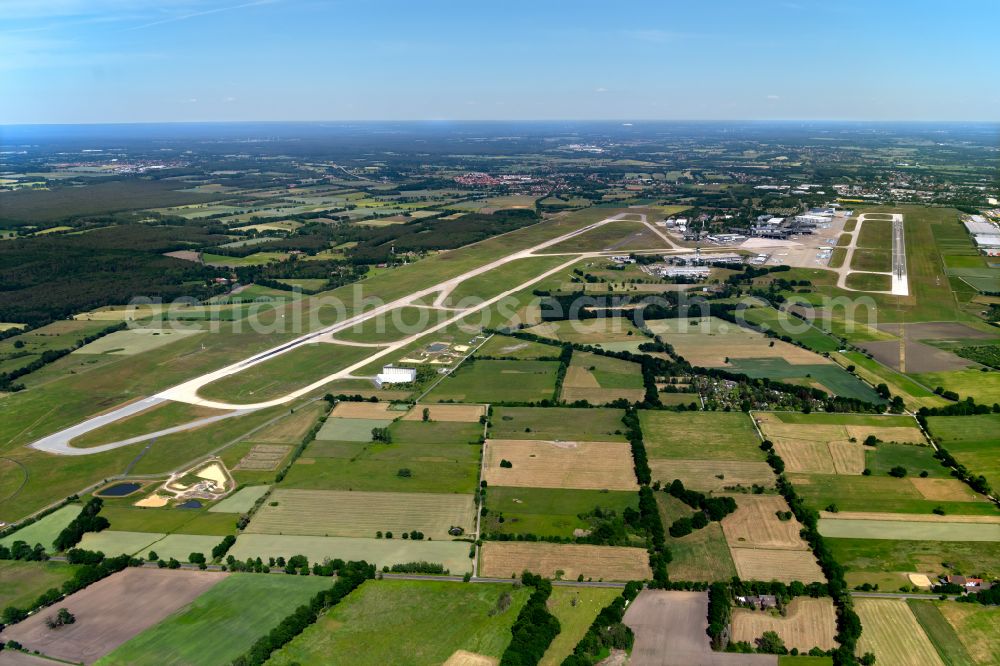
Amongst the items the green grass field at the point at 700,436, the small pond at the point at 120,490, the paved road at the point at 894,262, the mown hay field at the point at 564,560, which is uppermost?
the paved road at the point at 894,262

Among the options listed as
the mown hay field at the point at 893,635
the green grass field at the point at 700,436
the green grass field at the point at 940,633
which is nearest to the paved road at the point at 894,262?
the green grass field at the point at 700,436

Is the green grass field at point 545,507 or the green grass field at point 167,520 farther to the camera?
the green grass field at point 167,520

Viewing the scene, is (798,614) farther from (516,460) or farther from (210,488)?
(210,488)

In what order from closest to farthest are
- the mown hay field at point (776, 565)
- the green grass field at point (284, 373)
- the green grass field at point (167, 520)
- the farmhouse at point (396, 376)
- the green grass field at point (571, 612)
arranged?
1. the green grass field at point (571, 612)
2. the mown hay field at point (776, 565)
3. the green grass field at point (167, 520)
4. the green grass field at point (284, 373)
5. the farmhouse at point (396, 376)

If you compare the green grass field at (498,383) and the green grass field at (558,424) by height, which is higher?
the green grass field at (498,383)

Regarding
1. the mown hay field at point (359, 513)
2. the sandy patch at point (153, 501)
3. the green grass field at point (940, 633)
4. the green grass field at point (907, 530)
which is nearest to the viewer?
the green grass field at point (940, 633)

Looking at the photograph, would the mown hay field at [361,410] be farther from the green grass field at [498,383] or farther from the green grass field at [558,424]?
the green grass field at [558,424]

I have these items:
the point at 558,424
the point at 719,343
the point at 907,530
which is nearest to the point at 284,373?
the point at 558,424
